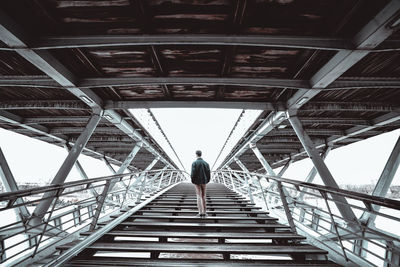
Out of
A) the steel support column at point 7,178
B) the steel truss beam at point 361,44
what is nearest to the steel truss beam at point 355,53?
the steel truss beam at point 361,44

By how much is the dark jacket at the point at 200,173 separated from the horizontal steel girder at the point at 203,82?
206 centimetres

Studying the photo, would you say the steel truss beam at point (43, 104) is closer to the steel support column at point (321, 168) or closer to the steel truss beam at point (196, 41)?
the steel truss beam at point (196, 41)

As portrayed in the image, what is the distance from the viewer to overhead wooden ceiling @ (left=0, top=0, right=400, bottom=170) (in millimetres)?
3127

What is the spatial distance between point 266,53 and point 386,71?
290 cm

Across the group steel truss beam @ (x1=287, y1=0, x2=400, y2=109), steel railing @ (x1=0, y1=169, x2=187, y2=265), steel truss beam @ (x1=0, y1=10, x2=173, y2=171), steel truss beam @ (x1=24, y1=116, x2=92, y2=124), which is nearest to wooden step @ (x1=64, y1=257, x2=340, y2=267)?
steel railing @ (x1=0, y1=169, x2=187, y2=265)

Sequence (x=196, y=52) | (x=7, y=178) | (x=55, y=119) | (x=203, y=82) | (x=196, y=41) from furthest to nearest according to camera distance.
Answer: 1. (x=55, y=119)
2. (x=7, y=178)
3. (x=203, y=82)
4. (x=196, y=52)
5. (x=196, y=41)

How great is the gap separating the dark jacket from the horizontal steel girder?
206 cm

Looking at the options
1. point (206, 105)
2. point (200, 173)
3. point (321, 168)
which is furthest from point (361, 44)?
point (200, 173)

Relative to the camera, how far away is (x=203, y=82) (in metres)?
4.87

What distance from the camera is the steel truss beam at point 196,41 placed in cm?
340

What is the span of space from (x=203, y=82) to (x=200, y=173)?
7.47ft

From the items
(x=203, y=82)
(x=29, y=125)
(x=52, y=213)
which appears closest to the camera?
(x=203, y=82)

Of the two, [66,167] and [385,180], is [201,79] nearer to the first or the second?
[66,167]

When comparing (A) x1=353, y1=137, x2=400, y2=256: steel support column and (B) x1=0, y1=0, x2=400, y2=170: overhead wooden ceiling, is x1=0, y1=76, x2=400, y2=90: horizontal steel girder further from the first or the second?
(A) x1=353, y1=137, x2=400, y2=256: steel support column
